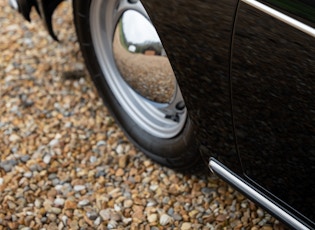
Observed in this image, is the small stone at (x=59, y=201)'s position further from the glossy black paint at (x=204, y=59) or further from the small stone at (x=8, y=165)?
the glossy black paint at (x=204, y=59)

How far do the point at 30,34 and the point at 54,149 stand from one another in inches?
48.7

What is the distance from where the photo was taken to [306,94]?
177 centimetres

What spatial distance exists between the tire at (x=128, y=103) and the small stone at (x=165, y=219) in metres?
0.25

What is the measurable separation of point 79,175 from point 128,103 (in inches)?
18.4

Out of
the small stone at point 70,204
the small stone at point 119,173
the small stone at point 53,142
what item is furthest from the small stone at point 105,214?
the small stone at point 53,142

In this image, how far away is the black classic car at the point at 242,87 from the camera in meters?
1.77

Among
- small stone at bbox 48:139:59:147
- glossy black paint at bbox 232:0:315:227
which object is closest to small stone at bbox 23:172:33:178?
small stone at bbox 48:139:59:147

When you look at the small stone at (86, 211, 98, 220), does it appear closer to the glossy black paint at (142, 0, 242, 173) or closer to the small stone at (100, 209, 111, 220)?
the small stone at (100, 209, 111, 220)

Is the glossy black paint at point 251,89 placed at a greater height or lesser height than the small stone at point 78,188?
greater

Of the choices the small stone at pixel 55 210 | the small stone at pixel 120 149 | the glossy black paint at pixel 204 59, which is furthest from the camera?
the small stone at pixel 120 149

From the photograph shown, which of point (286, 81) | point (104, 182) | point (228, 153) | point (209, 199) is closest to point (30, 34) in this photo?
point (104, 182)

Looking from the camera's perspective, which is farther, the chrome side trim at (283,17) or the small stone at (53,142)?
the small stone at (53,142)

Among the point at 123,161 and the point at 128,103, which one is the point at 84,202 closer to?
the point at 123,161

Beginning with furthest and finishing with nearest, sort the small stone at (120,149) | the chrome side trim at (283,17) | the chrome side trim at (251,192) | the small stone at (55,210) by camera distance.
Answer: the small stone at (120,149) → the small stone at (55,210) → the chrome side trim at (251,192) → the chrome side trim at (283,17)
